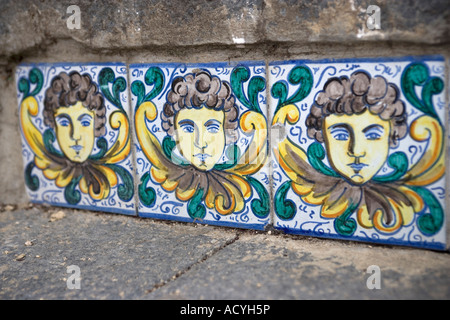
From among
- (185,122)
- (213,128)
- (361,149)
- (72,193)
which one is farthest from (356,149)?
(72,193)

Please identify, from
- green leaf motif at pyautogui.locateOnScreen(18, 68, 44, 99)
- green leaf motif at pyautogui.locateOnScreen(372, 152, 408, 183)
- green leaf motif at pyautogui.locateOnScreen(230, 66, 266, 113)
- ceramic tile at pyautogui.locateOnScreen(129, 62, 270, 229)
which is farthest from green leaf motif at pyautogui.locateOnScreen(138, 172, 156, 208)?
green leaf motif at pyautogui.locateOnScreen(372, 152, 408, 183)

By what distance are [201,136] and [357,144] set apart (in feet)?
1.70

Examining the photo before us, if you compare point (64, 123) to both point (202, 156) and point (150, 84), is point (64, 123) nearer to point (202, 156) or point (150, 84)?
point (150, 84)

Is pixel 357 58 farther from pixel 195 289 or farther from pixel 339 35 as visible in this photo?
pixel 195 289

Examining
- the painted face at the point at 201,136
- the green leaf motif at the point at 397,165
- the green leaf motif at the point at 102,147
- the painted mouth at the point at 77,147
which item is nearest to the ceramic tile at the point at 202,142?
the painted face at the point at 201,136

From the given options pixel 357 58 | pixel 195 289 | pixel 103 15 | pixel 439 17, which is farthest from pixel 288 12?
pixel 195 289

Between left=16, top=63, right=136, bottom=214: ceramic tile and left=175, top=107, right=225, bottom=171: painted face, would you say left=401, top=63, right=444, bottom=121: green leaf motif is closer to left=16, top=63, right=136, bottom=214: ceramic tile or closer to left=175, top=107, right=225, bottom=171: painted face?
left=175, top=107, right=225, bottom=171: painted face

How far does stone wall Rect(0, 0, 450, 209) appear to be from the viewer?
1.45 meters

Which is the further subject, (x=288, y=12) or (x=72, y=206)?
(x=72, y=206)

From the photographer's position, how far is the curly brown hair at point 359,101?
1521 mm

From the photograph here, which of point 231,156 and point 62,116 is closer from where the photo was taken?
point 231,156

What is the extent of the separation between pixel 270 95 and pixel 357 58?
29 centimetres

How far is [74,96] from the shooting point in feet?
6.66

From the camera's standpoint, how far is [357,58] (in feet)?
5.08
